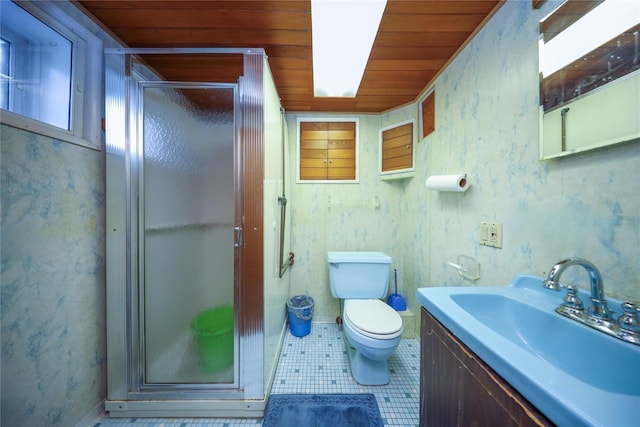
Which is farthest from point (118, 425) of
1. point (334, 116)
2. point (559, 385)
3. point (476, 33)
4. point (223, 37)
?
point (476, 33)

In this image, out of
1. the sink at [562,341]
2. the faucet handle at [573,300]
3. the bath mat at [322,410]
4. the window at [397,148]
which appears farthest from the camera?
the window at [397,148]

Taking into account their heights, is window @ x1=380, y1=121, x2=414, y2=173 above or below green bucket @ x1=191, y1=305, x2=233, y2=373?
above

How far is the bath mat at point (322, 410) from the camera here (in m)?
1.12

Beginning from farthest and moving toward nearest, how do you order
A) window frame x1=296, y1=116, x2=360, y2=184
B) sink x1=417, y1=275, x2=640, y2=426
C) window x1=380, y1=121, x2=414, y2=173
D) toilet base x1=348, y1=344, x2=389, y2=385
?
window frame x1=296, y1=116, x2=360, y2=184, window x1=380, y1=121, x2=414, y2=173, toilet base x1=348, y1=344, x2=389, y2=385, sink x1=417, y1=275, x2=640, y2=426

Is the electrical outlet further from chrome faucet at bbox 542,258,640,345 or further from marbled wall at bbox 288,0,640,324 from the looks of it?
chrome faucet at bbox 542,258,640,345

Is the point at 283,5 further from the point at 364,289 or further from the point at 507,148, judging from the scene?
the point at 364,289

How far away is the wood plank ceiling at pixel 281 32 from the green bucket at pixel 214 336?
1.58 meters

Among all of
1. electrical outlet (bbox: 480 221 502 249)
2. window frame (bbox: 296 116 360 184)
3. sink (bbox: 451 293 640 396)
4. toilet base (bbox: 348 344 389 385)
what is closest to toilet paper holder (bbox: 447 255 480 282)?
electrical outlet (bbox: 480 221 502 249)

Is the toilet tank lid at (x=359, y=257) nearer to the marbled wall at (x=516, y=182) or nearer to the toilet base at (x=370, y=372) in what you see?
the marbled wall at (x=516, y=182)

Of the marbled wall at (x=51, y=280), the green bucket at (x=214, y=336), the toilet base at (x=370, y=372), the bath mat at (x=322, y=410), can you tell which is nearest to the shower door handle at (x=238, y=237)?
the green bucket at (x=214, y=336)

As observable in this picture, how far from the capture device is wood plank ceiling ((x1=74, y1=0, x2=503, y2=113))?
102 cm

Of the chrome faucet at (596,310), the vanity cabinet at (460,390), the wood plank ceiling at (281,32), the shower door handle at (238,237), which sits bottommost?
the vanity cabinet at (460,390)

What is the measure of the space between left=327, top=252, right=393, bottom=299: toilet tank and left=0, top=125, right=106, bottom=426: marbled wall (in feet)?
4.86

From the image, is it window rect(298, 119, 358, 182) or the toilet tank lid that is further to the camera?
window rect(298, 119, 358, 182)
